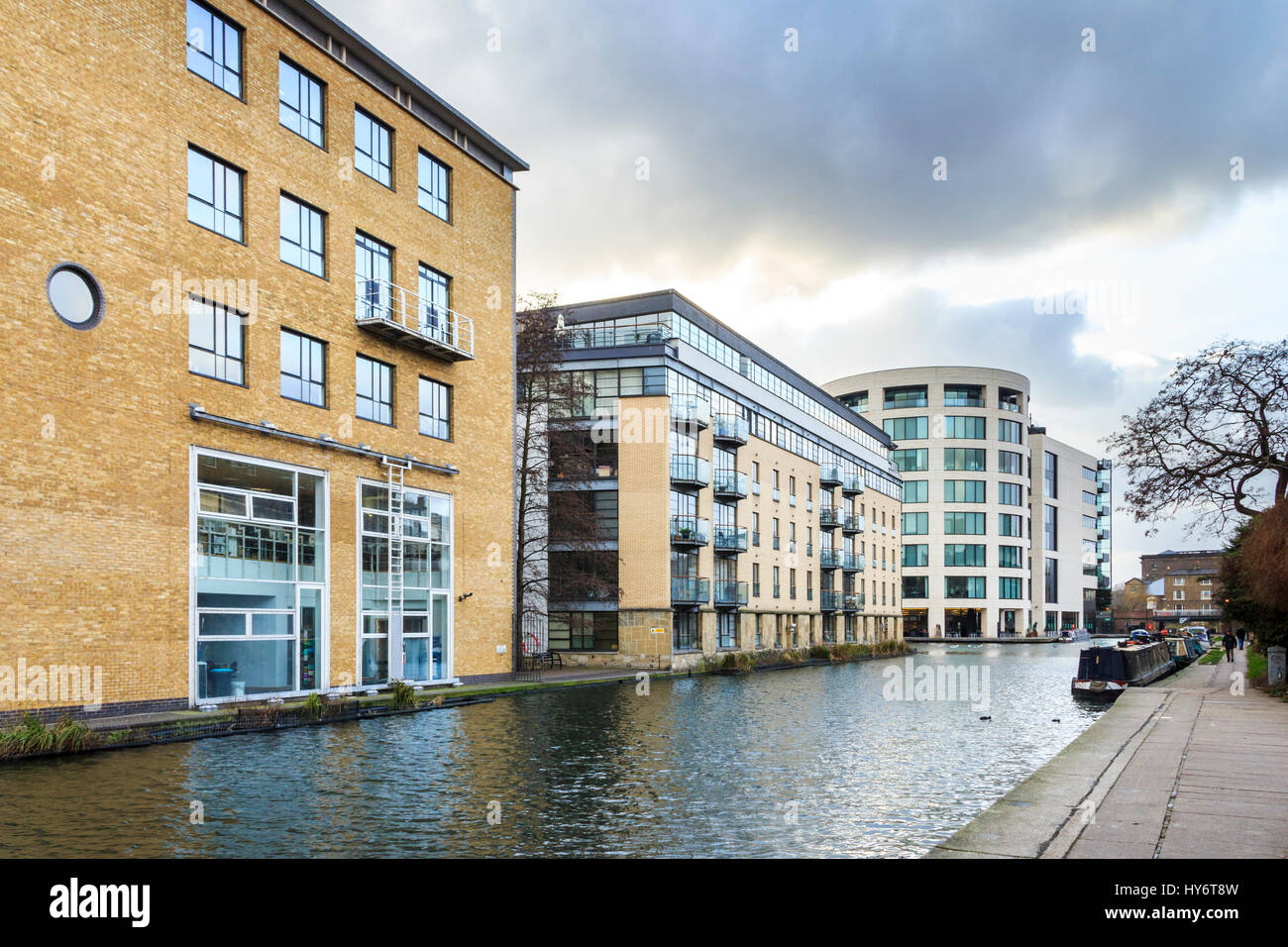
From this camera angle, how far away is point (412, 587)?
1117 inches

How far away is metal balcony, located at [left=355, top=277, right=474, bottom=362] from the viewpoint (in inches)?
1067

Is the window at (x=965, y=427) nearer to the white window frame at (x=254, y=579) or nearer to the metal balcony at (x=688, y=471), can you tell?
the metal balcony at (x=688, y=471)

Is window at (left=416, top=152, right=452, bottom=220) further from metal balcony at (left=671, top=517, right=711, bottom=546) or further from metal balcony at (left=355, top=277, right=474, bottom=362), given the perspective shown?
metal balcony at (left=671, top=517, right=711, bottom=546)

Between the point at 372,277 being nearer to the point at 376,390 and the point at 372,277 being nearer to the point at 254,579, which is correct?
the point at 376,390

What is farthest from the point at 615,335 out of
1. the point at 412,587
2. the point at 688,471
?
the point at 412,587

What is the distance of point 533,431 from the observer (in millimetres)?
42438

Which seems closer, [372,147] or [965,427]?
[372,147]

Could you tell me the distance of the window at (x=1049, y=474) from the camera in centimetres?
12112

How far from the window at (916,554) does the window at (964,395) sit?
587 inches

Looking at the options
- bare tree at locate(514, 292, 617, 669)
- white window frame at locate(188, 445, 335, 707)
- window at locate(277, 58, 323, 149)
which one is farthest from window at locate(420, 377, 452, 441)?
window at locate(277, 58, 323, 149)

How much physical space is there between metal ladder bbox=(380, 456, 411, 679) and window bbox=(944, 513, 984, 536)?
292ft

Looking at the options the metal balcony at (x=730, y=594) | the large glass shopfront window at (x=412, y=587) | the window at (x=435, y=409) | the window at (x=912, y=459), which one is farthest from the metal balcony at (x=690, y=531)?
the window at (x=912, y=459)

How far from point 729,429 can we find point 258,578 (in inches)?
1179
